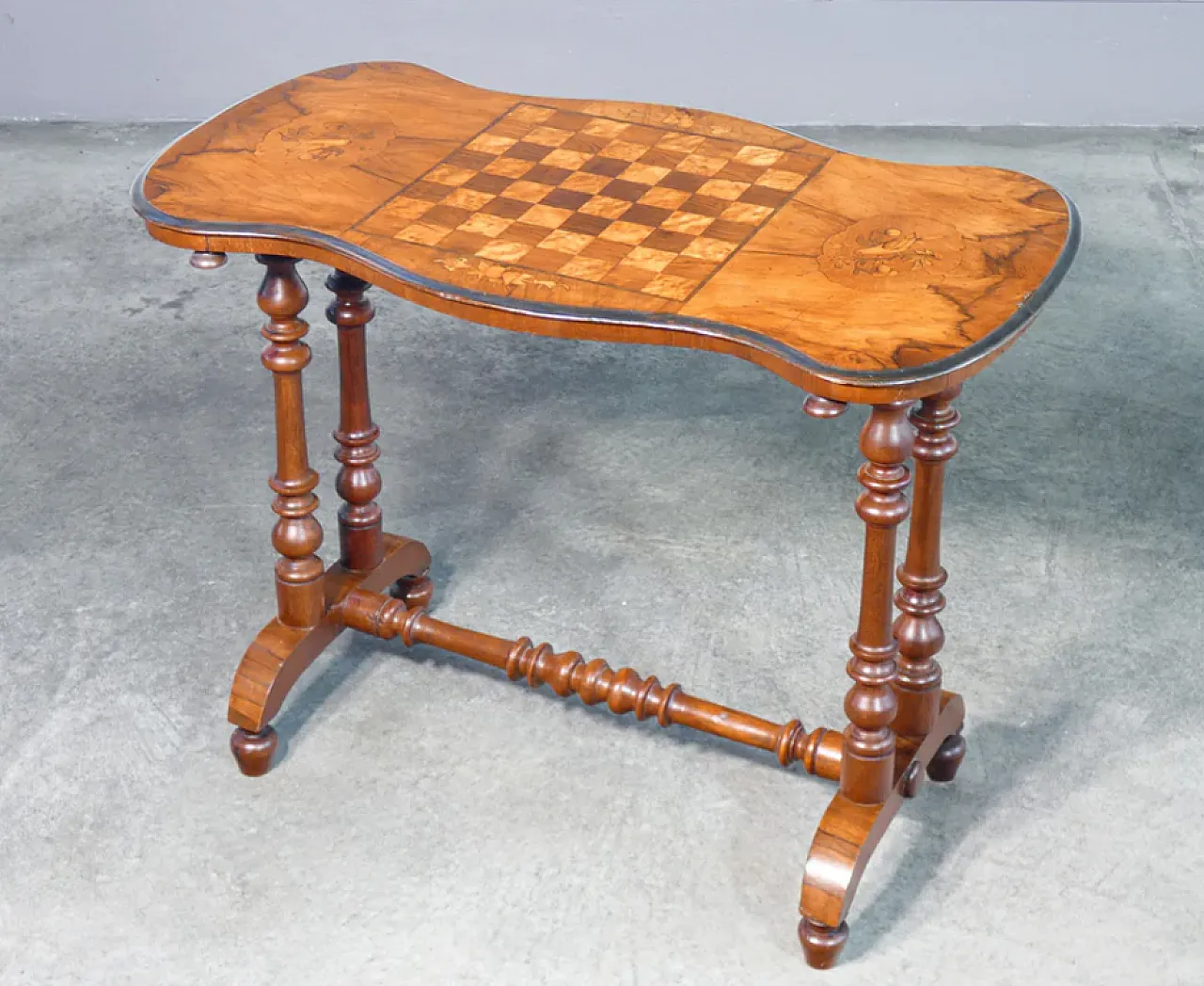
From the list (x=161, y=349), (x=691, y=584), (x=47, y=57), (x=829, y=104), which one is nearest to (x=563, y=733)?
(x=691, y=584)

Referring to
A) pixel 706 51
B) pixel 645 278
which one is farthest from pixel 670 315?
pixel 706 51

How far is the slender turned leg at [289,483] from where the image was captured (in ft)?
8.77

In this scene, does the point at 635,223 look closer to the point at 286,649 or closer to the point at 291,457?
the point at 291,457

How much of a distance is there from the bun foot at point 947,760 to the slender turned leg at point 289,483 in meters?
1.08

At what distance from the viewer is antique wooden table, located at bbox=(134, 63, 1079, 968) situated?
2277 mm

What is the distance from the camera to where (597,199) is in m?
2.65

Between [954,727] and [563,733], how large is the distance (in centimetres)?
66

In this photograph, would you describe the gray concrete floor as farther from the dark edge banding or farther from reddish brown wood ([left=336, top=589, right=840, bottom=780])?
the dark edge banding

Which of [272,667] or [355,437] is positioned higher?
[355,437]

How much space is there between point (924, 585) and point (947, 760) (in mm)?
361

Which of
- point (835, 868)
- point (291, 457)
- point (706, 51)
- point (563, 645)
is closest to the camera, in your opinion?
point (835, 868)

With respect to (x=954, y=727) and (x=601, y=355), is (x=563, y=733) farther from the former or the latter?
(x=601, y=355)

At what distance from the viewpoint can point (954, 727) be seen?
2850 millimetres

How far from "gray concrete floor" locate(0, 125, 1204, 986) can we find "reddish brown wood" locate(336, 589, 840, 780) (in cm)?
13
